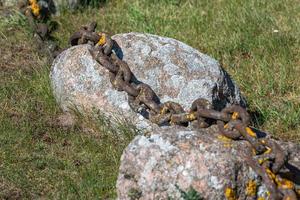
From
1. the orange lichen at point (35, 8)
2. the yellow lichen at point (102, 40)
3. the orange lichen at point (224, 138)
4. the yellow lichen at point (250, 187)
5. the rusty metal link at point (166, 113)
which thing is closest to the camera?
the yellow lichen at point (250, 187)

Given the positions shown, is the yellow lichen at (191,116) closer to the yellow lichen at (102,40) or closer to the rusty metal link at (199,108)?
the rusty metal link at (199,108)

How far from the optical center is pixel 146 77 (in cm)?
607

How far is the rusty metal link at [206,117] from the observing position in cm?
457

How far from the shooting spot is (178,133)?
479 cm

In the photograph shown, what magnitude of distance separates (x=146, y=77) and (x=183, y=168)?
1.62 metres

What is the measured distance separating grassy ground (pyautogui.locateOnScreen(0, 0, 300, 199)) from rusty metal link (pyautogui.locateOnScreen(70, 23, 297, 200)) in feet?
1.38

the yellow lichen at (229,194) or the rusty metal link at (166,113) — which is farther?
the rusty metal link at (166,113)

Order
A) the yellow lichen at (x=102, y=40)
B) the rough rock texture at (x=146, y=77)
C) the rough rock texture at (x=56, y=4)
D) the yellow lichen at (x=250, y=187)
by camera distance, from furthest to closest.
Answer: the rough rock texture at (x=56, y=4) → the yellow lichen at (x=102, y=40) → the rough rock texture at (x=146, y=77) → the yellow lichen at (x=250, y=187)

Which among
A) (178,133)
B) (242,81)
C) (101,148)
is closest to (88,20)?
(242,81)

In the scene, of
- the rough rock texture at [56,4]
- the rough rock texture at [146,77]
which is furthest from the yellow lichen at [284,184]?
the rough rock texture at [56,4]

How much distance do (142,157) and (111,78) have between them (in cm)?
128

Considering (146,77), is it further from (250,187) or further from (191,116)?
(250,187)

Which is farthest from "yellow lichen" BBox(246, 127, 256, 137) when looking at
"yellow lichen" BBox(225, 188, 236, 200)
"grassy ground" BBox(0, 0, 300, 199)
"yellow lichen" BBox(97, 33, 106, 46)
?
"yellow lichen" BBox(97, 33, 106, 46)

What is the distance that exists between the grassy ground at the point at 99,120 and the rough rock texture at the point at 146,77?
0.19m
